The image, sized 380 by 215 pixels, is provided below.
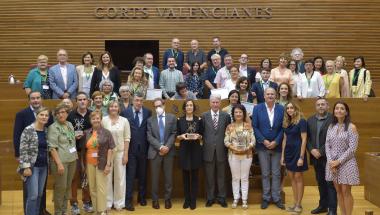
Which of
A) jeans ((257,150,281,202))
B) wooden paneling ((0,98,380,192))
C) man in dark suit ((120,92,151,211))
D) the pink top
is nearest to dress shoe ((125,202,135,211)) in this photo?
man in dark suit ((120,92,151,211))

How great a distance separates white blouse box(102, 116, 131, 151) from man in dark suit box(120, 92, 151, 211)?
0.23 meters

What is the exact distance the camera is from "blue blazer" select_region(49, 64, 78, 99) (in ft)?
27.3

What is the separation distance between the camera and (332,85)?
29.3 feet

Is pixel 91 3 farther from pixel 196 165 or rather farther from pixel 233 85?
pixel 196 165

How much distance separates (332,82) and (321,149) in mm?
2446

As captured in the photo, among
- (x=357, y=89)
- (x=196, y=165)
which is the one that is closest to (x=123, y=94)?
(x=196, y=165)

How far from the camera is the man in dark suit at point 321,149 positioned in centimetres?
670

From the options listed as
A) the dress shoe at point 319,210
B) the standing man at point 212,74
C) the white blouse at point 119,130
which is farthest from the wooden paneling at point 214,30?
the dress shoe at point 319,210

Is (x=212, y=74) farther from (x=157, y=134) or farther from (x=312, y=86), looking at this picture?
(x=157, y=134)

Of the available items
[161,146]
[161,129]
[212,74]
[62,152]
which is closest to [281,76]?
[212,74]

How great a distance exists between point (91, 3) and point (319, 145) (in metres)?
7.13

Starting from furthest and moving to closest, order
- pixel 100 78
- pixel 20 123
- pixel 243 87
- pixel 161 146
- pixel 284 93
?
pixel 100 78 < pixel 243 87 < pixel 284 93 < pixel 161 146 < pixel 20 123

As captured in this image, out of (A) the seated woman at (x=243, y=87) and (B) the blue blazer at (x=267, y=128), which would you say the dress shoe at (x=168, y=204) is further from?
(A) the seated woman at (x=243, y=87)

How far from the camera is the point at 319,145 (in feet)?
22.5
